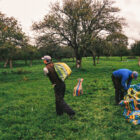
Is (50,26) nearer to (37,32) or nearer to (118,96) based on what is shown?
(37,32)

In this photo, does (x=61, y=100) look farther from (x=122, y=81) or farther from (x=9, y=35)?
(x=9, y=35)

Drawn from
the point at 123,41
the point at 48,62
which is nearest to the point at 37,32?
the point at 123,41

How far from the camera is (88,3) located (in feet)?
71.4

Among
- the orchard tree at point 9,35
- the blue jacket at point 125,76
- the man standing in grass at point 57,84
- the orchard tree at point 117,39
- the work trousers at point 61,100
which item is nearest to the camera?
the man standing in grass at point 57,84

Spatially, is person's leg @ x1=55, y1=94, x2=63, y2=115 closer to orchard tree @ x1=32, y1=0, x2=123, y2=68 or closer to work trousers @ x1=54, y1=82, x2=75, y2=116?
work trousers @ x1=54, y1=82, x2=75, y2=116

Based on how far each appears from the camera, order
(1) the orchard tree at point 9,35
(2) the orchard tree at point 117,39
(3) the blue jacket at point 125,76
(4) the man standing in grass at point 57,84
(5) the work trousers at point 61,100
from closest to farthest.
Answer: (4) the man standing in grass at point 57,84 < (5) the work trousers at point 61,100 < (3) the blue jacket at point 125,76 < (1) the orchard tree at point 9,35 < (2) the orchard tree at point 117,39

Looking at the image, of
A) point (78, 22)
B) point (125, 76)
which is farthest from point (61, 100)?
point (78, 22)

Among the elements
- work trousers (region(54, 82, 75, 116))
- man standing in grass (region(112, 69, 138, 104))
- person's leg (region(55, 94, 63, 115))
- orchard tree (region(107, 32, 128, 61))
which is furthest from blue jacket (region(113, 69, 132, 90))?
orchard tree (region(107, 32, 128, 61))

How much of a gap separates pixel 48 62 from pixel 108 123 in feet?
9.86

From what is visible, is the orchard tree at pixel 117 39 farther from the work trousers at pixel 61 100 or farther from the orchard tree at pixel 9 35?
the work trousers at pixel 61 100

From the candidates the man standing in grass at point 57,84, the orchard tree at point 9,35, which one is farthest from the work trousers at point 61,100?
the orchard tree at point 9,35

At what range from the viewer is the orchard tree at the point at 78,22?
21530 millimetres

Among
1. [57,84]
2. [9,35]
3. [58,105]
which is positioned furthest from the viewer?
[9,35]

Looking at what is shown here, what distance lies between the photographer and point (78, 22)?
22031 millimetres
